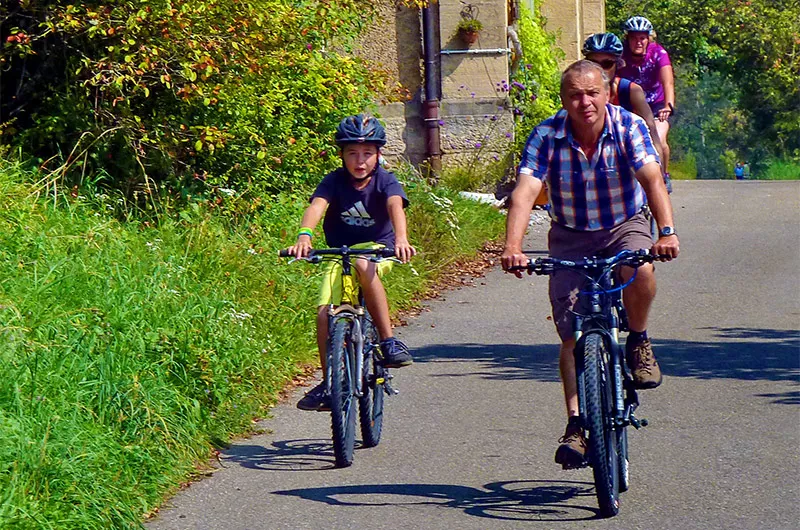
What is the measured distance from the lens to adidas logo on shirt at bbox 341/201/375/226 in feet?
23.2

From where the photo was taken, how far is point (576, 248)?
614 centimetres

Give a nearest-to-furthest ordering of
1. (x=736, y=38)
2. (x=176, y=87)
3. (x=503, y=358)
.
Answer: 1. (x=503, y=358)
2. (x=176, y=87)
3. (x=736, y=38)

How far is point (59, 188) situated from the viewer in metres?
10.6

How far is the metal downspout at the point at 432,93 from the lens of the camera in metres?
17.8

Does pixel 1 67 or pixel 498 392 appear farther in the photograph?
pixel 1 67

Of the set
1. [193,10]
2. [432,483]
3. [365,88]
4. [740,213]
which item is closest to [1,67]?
[193,10]

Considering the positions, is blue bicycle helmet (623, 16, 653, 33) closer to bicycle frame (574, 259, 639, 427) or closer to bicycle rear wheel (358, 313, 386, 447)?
bicycle rear wheel (358, 313, 386, 447)

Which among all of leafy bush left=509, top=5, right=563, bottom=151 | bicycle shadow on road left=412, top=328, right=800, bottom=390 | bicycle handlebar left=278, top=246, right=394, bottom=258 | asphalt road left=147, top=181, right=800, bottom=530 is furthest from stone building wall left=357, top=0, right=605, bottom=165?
bicycle handlebar left=278, top=246, right=394, bottom=258

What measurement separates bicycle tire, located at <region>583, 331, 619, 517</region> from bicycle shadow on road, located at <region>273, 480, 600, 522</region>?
166 millimetres

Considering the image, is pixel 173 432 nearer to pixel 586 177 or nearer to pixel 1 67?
pixel 586 177

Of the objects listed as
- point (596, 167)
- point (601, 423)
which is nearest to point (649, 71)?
point (596, 167)

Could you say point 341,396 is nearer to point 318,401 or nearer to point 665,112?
point 318,401

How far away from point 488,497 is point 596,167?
1527 millimetres

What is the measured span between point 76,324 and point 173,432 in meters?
0.87
